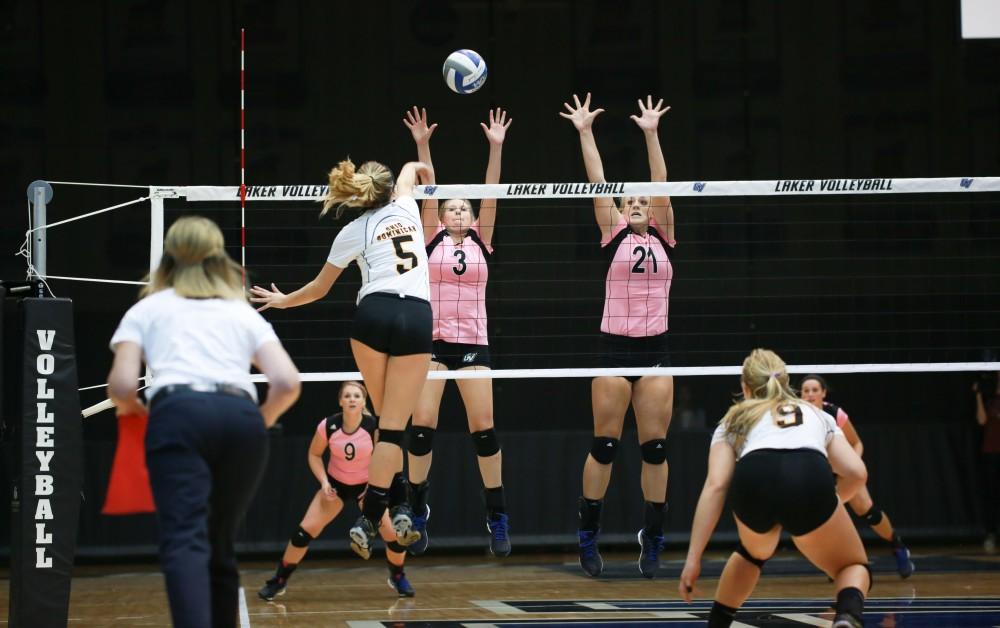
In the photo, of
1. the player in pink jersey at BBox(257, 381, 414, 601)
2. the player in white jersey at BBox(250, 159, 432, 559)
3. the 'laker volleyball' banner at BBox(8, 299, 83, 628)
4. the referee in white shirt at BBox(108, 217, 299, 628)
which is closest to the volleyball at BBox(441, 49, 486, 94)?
the player in white jersey at BBox(250, 159, 432, 559)

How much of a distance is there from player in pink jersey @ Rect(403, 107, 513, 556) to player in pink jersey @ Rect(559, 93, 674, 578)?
0.54m

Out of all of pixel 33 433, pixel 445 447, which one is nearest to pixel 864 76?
pixel 445 447

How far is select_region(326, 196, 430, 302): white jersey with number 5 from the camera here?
20.7 feet

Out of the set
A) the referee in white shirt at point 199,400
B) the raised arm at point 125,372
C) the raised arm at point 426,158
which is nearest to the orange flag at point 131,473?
the referee in white shirt at point 199,400

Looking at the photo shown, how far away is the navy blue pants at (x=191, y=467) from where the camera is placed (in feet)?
14.0

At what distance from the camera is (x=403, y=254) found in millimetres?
6316

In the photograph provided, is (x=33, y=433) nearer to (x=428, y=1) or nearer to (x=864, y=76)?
(x=428, y=1)

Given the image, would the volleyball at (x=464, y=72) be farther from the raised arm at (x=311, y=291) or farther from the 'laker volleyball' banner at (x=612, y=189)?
the raised arm at (x=311, y=291)

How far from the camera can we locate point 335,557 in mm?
13031

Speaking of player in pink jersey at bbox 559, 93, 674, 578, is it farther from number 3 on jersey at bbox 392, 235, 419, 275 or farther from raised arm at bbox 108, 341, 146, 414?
raised arm at bbox 108, 341, 146, 414

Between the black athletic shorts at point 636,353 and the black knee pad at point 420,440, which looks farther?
the black knee pad at point 420,440

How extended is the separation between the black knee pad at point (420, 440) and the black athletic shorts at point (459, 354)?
1.33 ft

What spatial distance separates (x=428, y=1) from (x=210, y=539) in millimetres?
8714

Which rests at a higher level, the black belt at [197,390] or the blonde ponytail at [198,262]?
the blonde ponytail at [198,262]
